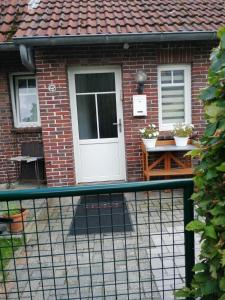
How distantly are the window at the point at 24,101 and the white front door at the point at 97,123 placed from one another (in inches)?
44.5

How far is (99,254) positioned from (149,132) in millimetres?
2825

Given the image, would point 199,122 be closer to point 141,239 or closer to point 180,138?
point 180,138

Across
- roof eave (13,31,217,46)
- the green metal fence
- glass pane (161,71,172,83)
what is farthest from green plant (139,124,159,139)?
roof eave (13,31,217,46)

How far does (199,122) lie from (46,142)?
3.00m

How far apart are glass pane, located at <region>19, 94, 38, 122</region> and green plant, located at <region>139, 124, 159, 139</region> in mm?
2436

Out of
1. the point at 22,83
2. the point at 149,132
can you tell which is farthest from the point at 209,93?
the point at 22,83

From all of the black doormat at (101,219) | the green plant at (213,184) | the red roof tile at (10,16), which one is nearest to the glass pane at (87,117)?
the black doormat at (101,219)

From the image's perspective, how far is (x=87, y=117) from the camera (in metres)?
6.23

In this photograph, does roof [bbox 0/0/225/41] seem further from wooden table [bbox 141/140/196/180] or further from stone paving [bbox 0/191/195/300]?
stone paving [bbox 0/191/195/300]

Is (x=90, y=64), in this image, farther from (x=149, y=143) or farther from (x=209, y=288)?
(x=209, y=288)

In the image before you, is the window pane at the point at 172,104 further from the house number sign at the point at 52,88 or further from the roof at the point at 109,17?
the house number sign at the point at 52,88

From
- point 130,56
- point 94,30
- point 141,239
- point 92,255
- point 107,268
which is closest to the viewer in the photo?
point 107,268

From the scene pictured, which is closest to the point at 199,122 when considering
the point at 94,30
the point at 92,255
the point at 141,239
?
the point at 94,30

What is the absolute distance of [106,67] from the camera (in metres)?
5.99
